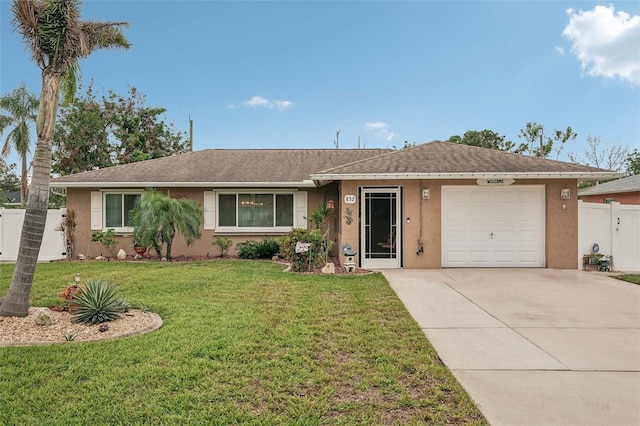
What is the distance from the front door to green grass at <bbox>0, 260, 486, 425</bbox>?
3.95 m

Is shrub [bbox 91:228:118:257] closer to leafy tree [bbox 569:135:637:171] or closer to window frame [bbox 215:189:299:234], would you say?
window frame [bbox 215:189:299:234]

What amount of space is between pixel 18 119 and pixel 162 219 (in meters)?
18.8

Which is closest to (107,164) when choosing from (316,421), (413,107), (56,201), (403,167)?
(56,201)

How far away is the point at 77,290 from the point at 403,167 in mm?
8025

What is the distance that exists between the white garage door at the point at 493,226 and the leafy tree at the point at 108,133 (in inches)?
804

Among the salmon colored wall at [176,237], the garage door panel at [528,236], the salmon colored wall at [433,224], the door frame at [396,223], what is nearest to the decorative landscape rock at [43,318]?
the salmon colored wall at [433,224]

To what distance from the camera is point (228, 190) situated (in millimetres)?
12320

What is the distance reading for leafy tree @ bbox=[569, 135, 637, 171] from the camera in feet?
100

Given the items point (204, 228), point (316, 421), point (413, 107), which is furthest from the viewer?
point (413, 107)

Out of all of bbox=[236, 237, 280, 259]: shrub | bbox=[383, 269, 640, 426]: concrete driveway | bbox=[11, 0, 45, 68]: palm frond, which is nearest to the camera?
bbox=[383, 269, 640, 426]: concrete driveway

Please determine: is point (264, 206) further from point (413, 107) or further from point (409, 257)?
point (413, 107)

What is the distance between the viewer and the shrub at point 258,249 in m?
11.7

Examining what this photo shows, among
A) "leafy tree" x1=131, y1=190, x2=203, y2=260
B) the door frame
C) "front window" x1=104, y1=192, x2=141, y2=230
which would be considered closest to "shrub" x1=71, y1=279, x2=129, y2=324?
"leafy tree" x1=131, y1=190, x2=203, y2=260

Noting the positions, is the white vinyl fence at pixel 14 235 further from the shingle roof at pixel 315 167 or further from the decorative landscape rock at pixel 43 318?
the decorative landscape rock at pixel 43 318
